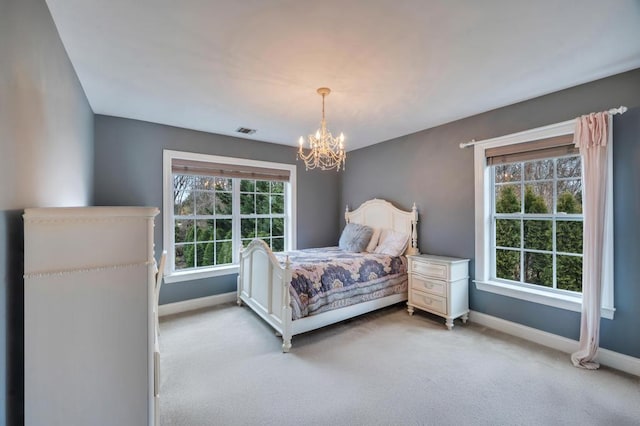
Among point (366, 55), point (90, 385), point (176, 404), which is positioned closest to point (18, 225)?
point (90, 385)

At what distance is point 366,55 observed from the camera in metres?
2.00

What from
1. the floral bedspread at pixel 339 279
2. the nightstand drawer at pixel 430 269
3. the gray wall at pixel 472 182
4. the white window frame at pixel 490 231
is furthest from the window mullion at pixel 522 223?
the floral bedspread at pixel 339 279

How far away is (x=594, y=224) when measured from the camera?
229 cm

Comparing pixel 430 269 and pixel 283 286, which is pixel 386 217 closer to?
pixel 430 269

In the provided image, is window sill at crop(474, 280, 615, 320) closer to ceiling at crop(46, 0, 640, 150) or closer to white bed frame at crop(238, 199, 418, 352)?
white bed frame at crop(238, 199, 418, 352)

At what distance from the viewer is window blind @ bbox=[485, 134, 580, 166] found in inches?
101

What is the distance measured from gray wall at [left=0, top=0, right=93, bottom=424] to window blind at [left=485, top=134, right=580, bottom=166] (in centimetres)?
375

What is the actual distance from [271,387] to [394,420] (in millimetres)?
899

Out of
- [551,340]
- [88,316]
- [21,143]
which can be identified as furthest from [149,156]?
[551,340]

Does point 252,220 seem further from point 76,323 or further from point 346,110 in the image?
point 76,323

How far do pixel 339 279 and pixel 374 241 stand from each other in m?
1.33

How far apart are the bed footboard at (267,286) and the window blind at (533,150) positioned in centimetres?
258

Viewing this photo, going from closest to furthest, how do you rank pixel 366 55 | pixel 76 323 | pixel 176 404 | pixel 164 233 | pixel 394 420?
pixel 76 323
pixel 394 420
pixel 176 404
pixel 366 55
pixel 164 233

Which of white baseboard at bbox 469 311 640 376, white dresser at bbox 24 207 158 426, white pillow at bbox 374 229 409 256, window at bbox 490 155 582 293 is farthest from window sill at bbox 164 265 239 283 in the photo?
window at bbox 490 155 582 293
